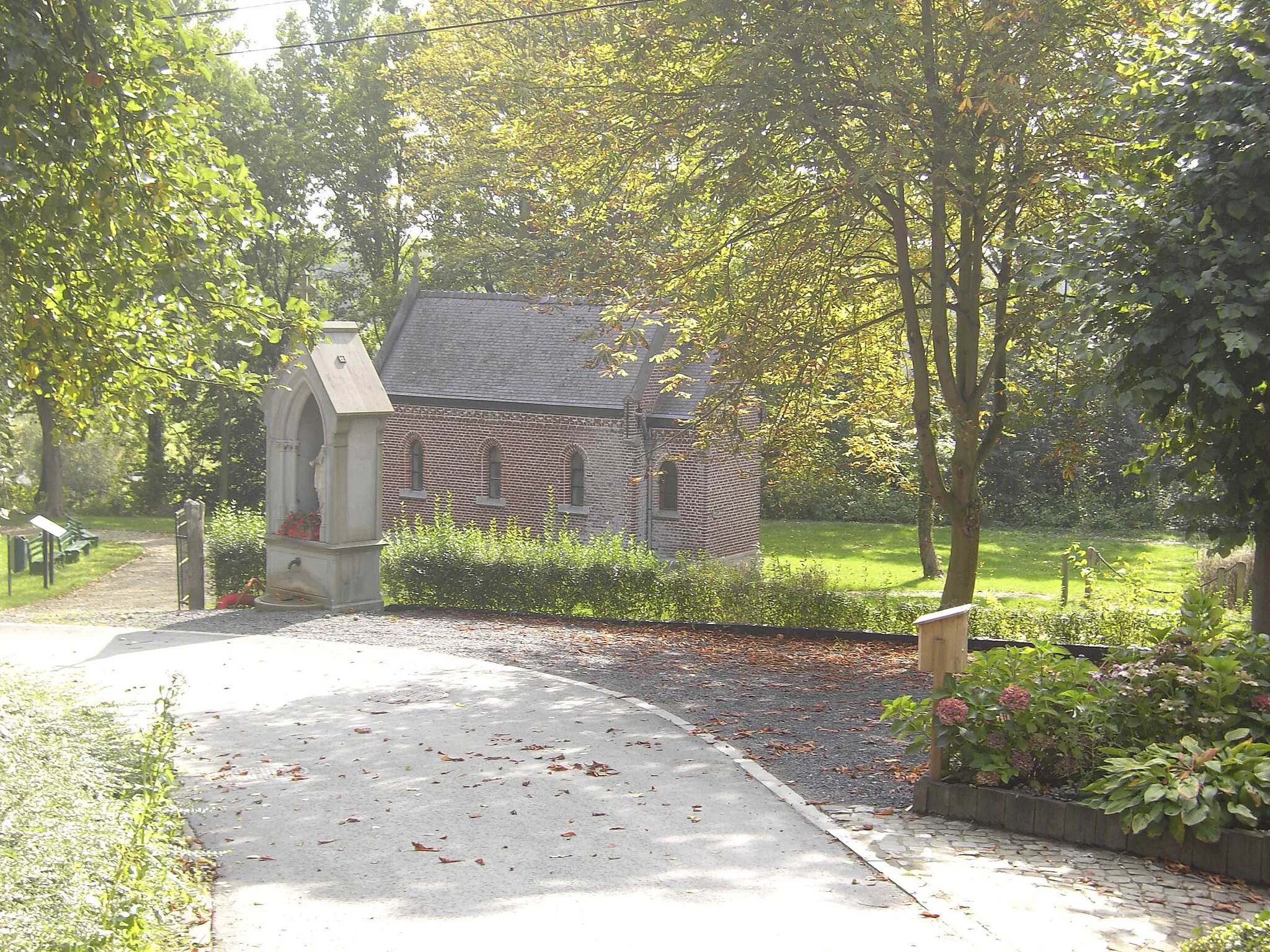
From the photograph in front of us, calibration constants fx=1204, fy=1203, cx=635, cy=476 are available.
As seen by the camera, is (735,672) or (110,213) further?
(735,672)

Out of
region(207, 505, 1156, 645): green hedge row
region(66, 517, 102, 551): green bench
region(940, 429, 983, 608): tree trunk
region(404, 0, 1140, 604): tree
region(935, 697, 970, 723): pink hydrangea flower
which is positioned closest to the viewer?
region(935, 697, 970, 723): pink hydrangea flower

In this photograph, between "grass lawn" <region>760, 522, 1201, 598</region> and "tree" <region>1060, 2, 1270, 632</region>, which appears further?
"grass lawn" <region>760, 522, 1201, 598</region>

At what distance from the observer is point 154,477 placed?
136 ft

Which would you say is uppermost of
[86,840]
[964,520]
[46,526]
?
[964,520]

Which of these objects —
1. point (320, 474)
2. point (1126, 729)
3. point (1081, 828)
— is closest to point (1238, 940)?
point (1081, 828)

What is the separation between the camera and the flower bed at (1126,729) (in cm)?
648

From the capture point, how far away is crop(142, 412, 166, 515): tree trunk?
41438mm

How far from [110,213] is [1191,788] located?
6973 millimetres

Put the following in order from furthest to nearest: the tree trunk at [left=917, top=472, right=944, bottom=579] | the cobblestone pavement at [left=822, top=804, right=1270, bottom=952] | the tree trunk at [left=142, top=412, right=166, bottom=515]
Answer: the tree trunk at [left=142, top=412, right=166, bottom=515] → the tree trunk at [left=917, top=472, right=944, bottom=579] → the cobblestone pavement at [left=822, top=804, right=1270, bottom=952]

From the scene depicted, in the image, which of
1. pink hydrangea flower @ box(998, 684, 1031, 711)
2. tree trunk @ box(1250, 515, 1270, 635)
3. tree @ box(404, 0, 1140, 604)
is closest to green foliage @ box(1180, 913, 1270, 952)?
pink hydrangea flower @ box(998, 684, 1031, 711)

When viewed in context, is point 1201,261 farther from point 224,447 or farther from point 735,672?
point 224,447

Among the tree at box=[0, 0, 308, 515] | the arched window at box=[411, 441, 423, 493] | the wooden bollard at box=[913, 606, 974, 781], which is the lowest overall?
the wooden bollard at box=[913, 606, 974, 781]

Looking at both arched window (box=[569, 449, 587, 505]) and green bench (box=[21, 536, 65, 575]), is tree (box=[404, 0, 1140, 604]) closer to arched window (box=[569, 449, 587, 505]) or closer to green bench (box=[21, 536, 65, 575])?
arched window (box=[569, 449, 587, 505])

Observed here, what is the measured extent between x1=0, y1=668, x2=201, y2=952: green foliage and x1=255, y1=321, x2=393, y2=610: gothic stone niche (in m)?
8.81
